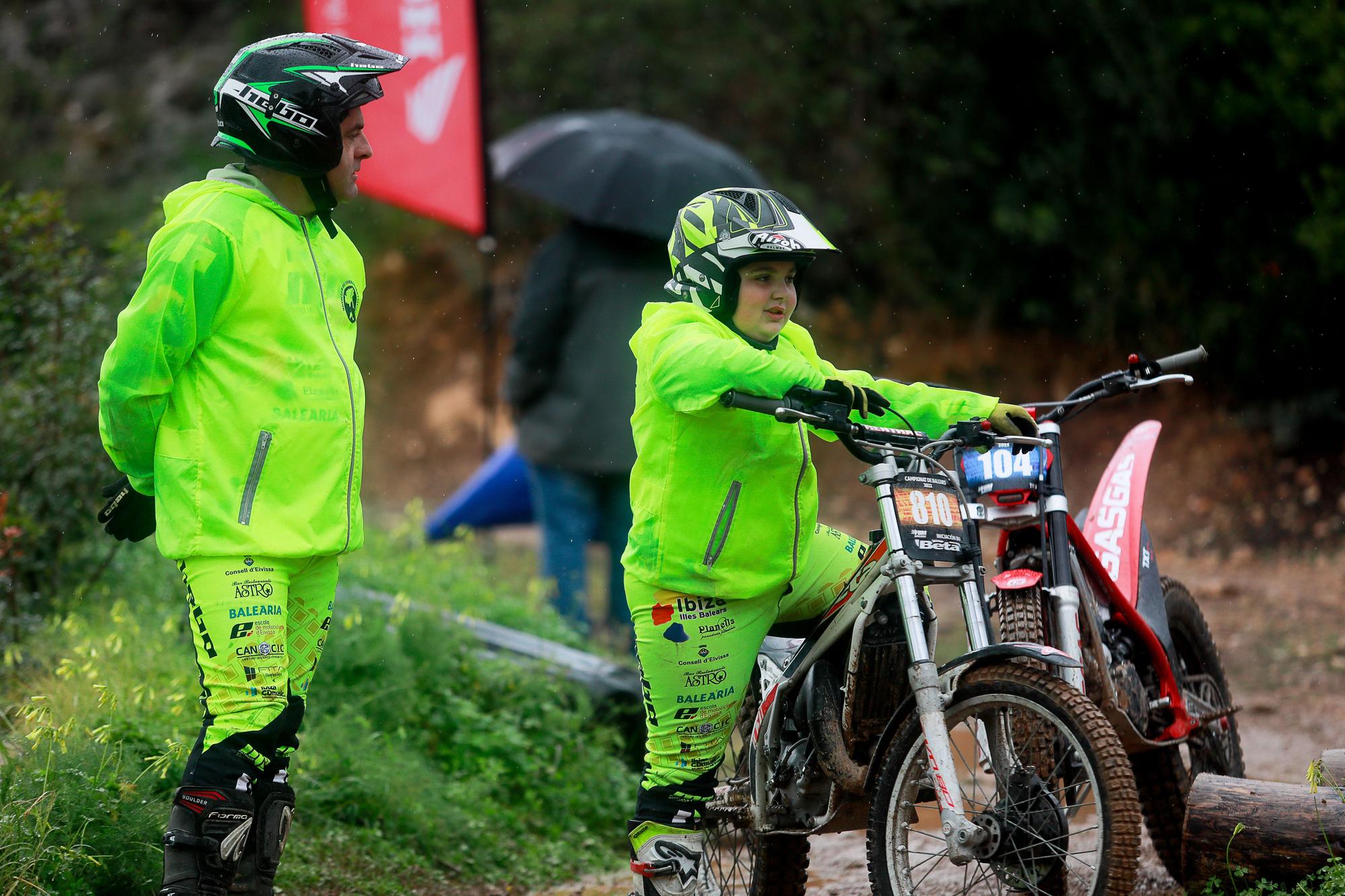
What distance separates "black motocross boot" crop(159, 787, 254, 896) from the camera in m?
3.47

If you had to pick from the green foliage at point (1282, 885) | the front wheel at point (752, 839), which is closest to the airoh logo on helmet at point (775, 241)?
the front wheel at point (752, 839)

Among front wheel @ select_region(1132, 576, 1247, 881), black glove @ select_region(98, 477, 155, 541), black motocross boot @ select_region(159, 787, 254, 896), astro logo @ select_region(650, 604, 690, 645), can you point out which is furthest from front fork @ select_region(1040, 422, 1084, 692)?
black glove @ select_region(98, 477, 155, 541)

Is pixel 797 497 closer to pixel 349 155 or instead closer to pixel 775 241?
pixel 775 241

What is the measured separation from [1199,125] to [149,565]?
7.96 m

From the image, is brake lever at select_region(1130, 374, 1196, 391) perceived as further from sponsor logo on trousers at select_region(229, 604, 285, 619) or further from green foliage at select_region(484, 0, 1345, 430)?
green foliage at select_region(484, 0, 1345, 430)

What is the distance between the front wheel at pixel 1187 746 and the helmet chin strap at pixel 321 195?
9.25ft

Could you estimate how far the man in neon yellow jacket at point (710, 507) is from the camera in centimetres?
388

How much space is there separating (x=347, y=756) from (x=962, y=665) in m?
2.55

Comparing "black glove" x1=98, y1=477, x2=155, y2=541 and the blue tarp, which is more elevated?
"black glove" x1=98, y1=477, x2=155, y2=541

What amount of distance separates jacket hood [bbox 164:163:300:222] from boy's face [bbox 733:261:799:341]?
1.20 m

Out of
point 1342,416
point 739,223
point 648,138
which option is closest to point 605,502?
point 648,138

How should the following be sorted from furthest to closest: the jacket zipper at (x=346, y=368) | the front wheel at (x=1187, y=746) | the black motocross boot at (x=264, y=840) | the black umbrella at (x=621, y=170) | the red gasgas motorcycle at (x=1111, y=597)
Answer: the black umbrella at (x=621, y=170) → the front wheel at (x=1187, y=746) → the red gasgas motorcycle at (x=1111, y=597) → the jacket zipper at (x=346, y=368) → the black motocross boot at (x=264, y=840)

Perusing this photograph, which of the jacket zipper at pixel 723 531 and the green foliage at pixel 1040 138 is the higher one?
the green foliage at pixel 1040 138

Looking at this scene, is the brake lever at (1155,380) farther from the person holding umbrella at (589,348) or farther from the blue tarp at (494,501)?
the blue tarp at (494,501)
